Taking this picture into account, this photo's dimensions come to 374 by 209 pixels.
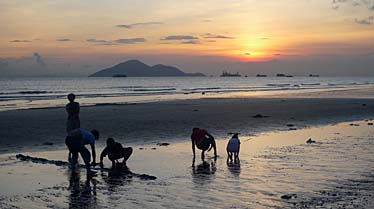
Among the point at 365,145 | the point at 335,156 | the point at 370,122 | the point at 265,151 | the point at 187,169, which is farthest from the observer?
the point at 370,122

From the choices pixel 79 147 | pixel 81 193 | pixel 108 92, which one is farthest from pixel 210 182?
pixel 108 92

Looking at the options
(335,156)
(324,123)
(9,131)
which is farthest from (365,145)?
(9,131)

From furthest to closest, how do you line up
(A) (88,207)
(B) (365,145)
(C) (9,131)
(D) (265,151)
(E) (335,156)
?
(C) (9,131), (B) (365,145), (D) (265,151), (E) (335,156), (A) (88,207)

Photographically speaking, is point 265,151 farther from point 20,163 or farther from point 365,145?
point 20,163

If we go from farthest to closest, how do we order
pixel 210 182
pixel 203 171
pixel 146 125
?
pixel 146 125 → pixel 203 171 → pixel 210 182

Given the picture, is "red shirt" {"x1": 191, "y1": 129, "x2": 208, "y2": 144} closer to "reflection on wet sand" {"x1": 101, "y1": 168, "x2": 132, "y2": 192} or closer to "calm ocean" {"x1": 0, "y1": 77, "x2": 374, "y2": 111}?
"reflection on wet sand" {"x1": 101, "y1": 168, "x2": 132, "y2": 192}

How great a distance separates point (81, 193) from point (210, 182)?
3.06 m

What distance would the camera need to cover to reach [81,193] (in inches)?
437

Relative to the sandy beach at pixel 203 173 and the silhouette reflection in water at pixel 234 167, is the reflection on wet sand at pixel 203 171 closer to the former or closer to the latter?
the sandy beach at pixel 203 173

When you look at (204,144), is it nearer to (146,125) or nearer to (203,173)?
(203,173)

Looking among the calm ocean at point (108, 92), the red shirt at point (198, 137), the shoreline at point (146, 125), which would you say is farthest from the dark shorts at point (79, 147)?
the calm ocean at point (108, 92)

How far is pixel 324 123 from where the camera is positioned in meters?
28.4

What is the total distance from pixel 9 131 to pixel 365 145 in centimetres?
1552

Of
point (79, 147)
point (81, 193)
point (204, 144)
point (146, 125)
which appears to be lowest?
point (81, 193)
